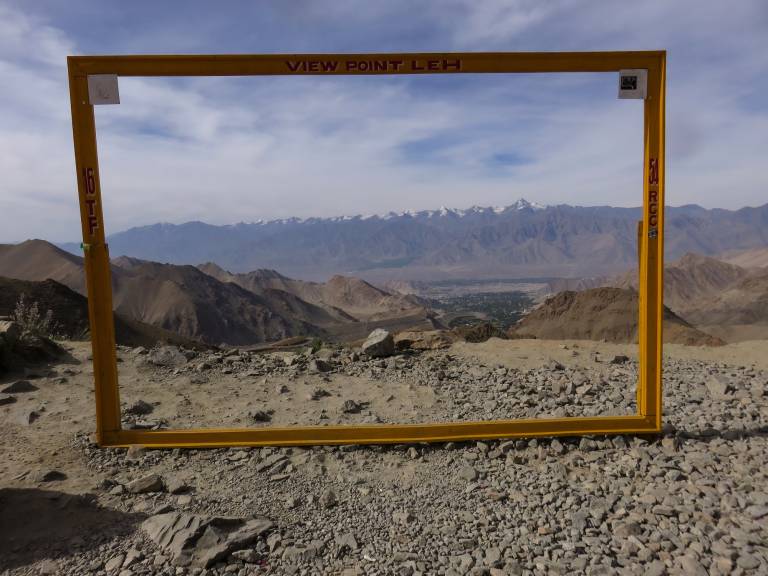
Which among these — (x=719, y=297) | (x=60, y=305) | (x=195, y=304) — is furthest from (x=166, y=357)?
(x=719, y=297)

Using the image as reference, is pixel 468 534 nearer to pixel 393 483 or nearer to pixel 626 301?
pixel 393 483

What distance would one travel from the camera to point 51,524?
3439 mm

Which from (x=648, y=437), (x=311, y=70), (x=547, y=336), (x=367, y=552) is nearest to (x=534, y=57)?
(x=311, y=70)

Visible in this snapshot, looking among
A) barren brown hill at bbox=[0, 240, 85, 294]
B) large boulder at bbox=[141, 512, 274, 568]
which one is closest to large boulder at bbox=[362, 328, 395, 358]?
large boulder at bbox=[141, 512, 274, 568]

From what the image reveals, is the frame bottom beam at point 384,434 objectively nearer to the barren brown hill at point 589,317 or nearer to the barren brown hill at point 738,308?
the barren brown hill at point 589,317

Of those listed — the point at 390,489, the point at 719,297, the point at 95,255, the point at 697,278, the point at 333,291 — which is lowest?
the point at 333,291

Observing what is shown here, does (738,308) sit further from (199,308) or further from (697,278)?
(199,308)

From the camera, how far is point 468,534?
338 cm

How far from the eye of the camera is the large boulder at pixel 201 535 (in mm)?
3096

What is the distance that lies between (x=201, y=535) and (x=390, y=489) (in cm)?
141

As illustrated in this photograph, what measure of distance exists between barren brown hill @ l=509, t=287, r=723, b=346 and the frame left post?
2143 cm

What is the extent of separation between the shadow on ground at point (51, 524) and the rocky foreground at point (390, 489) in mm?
13

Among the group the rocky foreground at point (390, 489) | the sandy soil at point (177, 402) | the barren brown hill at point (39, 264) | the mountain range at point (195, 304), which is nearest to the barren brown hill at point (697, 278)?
the mountain range at point (195, 304)

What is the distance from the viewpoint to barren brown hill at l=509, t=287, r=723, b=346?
A: 25.8 metres
